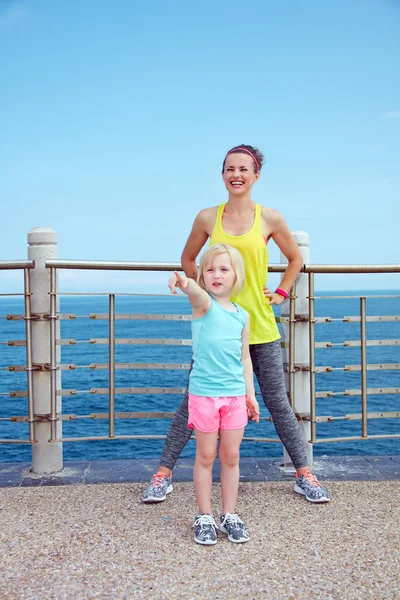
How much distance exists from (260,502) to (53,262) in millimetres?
1773

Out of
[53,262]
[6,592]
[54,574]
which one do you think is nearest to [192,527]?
[54,574]

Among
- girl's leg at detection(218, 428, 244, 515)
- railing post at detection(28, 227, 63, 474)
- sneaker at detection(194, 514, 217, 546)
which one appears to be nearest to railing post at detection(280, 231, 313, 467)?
girl's leg at detection(218, 428, 244, 515)

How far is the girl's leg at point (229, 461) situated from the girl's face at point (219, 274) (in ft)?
1.96

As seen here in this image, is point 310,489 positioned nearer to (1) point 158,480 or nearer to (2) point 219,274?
(1) point 158,480

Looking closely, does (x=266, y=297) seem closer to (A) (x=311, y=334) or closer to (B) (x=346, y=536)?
(A) (x=311, y=334)

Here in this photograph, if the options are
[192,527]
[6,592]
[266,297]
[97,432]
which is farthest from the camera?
[97,432]

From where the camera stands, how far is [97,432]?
26.8 meters

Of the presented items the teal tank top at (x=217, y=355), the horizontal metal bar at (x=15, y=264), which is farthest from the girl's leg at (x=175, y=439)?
the horizontal metal bar at (x=15, y=264)

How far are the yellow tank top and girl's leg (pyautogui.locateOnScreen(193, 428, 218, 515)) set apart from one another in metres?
0.66

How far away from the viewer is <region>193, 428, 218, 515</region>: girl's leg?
8.74 ft

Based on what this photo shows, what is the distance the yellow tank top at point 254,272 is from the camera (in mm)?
3021

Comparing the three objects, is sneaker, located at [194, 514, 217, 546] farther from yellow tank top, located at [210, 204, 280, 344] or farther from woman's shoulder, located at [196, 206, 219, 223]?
woman's shoulder, located at [196, 206, 219, 223]

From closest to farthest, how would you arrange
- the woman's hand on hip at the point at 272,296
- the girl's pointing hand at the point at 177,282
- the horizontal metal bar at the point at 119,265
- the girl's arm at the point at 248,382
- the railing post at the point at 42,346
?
1. the girl's pointing hand at the point at 177,282
2. the girl's arm at the point at 248,382
3. the woman's hand on hip at the point at 272,296
4. the horizontal metal bar at the point at 119,265
5. the railing post at the point at 42,346

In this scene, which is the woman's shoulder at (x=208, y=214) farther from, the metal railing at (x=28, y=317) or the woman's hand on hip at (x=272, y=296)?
the metal railing at (x=28, y=317)
